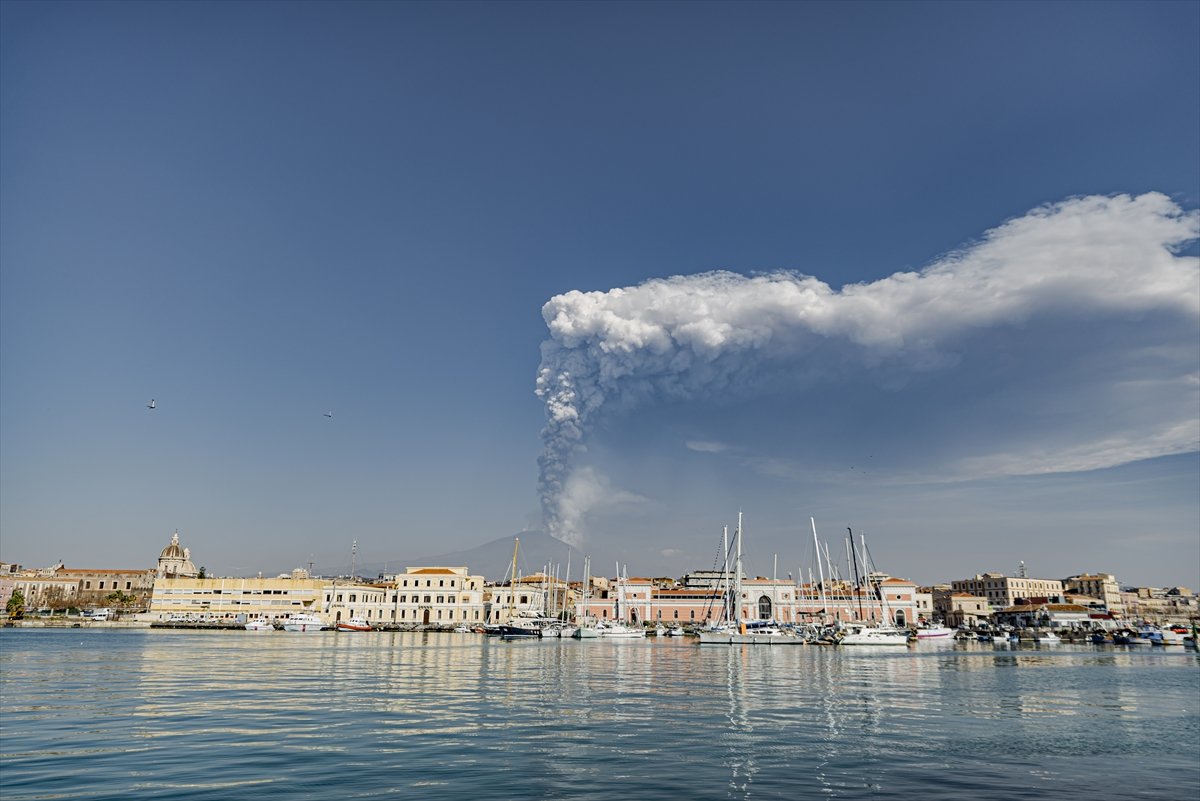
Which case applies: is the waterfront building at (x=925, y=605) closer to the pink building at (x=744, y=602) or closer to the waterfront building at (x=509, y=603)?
the pink building at (x=744, y=602)

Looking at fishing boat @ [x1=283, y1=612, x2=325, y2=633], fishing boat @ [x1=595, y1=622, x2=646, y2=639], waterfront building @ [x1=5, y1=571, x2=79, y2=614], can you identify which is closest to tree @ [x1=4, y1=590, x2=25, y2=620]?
waterfront building @ [x1=5, y1=571, x2=79, y2=614]

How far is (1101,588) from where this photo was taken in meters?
181

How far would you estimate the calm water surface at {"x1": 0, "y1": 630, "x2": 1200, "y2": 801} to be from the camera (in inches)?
571

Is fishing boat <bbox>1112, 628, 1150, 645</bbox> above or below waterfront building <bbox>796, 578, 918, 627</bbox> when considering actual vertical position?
below

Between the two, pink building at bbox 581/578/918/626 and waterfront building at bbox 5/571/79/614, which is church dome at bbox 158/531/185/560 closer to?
waterfront building at bbox 5/571/79/614

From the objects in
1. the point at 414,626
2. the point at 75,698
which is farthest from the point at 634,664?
the point at 414,626

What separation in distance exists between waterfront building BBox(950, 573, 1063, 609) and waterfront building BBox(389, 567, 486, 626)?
12237 cm

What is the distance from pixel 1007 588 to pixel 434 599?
133 metres

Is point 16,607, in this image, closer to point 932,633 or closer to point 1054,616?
point 932,633

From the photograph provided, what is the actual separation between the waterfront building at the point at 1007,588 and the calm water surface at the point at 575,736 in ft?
514

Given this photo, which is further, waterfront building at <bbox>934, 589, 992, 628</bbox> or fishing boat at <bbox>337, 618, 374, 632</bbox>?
waterfront building at <bbox>934, 589, 992, 628</bbox>

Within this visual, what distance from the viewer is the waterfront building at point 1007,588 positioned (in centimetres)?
17788

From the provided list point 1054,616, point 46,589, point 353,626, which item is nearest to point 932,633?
point 1054,616

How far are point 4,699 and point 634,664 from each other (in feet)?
106
